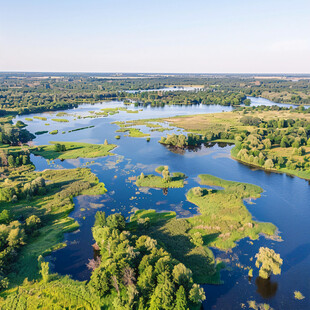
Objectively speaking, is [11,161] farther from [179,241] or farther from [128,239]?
[179,241]

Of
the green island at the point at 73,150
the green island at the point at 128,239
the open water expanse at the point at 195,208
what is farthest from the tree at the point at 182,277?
the green island at the point at 73,150

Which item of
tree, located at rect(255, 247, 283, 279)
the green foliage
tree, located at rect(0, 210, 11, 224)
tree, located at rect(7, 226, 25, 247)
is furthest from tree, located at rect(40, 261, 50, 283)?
the green foliage

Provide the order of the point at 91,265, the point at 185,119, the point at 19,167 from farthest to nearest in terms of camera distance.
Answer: the point at 185,119 < the point at 19,167 < the point at 91,265

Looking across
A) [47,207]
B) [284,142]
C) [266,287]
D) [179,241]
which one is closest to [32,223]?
[47,207]

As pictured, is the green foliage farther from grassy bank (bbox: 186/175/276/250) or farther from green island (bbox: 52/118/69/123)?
green island (bbox: 52/118/69/123)

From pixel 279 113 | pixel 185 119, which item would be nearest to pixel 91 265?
pixel 185 119

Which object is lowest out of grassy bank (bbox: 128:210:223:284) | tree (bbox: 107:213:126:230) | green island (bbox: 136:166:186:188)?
grassy bank (bbox: 128:210:223:284)

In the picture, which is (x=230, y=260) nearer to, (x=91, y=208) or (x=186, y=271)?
(x=186, y=271)
